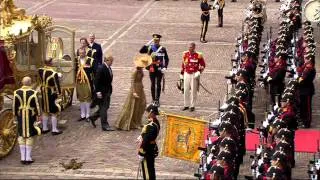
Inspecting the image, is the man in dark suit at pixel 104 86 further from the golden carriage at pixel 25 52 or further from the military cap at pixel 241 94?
the military cap at pixel 241 94

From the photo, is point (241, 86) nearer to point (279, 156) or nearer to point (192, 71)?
point (192, 71)

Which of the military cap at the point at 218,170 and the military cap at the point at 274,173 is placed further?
the military cap at the point at 218,170

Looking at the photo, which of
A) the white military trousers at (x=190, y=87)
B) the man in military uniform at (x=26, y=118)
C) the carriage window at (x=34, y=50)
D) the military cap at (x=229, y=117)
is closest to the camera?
the military cap at (x=229, y=117)

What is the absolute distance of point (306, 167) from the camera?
52.4 ft

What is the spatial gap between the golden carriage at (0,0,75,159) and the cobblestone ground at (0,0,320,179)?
59 centimetres

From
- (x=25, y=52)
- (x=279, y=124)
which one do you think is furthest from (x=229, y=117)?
(x=25, y=52)

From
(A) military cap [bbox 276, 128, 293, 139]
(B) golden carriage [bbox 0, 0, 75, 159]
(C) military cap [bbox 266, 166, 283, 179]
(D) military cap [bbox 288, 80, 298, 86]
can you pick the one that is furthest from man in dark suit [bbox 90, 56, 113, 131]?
(C) military cap [bbox 266, 166, 283, 179]

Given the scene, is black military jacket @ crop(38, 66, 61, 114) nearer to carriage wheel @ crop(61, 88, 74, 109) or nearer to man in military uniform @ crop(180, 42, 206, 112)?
carriage wheel @ crop(61, 88, 74, 109)

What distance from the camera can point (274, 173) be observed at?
12.2m

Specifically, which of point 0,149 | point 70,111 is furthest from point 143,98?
point 0,149

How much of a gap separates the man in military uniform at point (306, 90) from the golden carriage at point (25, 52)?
548 cm

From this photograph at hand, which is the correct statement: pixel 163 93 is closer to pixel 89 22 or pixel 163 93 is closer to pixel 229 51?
pixel 229 51

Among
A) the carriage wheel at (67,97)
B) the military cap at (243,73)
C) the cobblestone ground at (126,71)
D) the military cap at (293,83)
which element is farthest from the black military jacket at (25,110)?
the military cap at (293,83)

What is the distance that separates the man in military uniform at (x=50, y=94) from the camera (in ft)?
59.1
